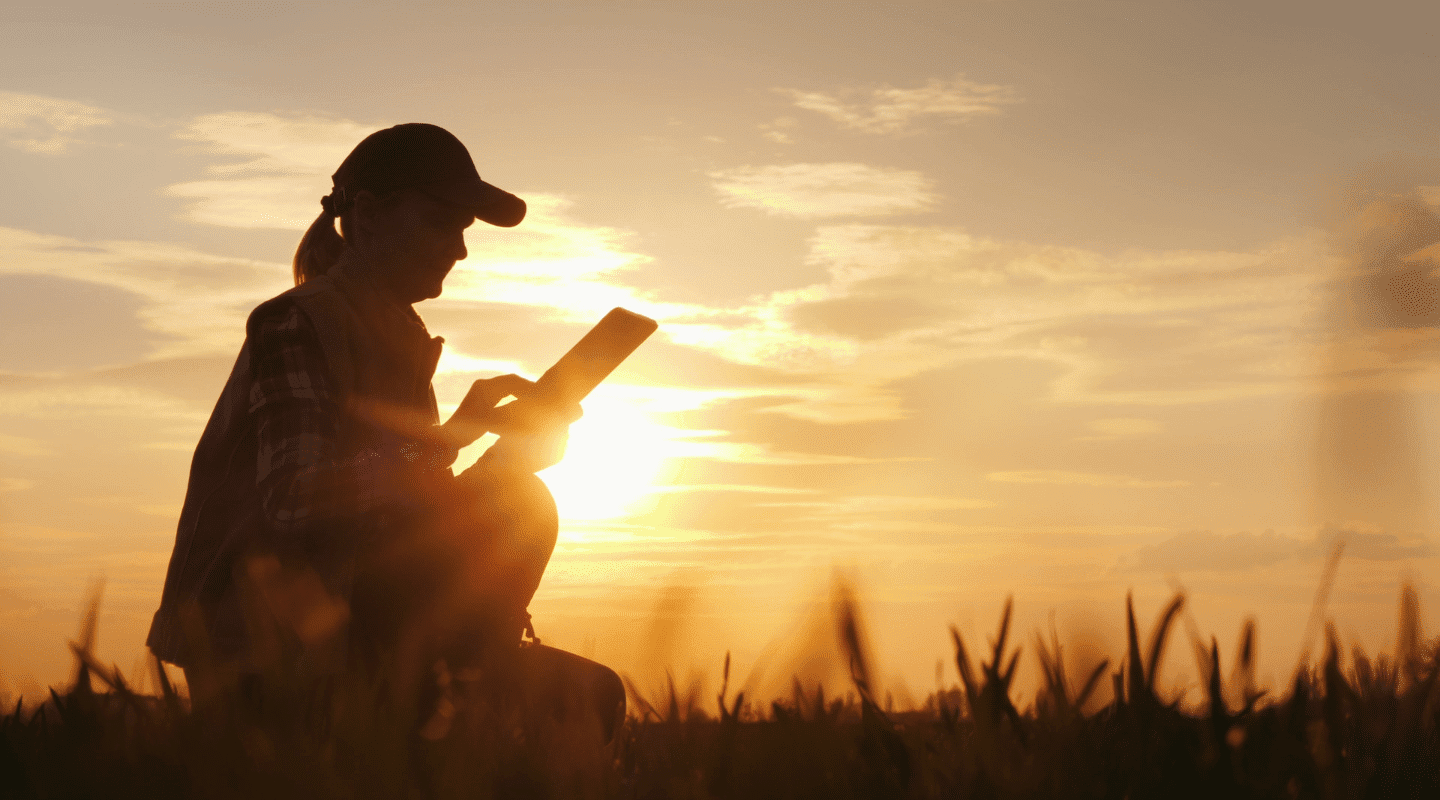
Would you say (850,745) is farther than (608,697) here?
No

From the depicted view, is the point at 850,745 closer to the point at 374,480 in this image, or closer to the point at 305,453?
the point at 374,480

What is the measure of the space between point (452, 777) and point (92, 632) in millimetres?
1194

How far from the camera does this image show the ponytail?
4.50 m

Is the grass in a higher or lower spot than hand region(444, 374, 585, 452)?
lower

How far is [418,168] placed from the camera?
4.14 m

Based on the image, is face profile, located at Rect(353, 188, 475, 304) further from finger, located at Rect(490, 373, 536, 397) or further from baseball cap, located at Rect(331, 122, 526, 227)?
finger, located at Rect(490, 373, 536, 397)

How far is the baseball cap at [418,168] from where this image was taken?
163 inches

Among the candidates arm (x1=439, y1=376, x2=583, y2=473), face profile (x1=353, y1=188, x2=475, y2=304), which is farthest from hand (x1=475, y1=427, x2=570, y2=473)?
face profile (x1=353, y1=188, x2=475, y2=304)

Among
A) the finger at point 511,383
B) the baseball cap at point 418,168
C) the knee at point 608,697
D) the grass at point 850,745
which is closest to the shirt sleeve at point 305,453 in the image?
the finger at point 511,383

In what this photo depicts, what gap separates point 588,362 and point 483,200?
2.44 ft

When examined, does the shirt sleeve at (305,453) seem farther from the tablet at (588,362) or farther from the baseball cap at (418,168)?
the baseball cap at (418,168)

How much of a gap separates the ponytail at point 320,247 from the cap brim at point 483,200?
1.84ft

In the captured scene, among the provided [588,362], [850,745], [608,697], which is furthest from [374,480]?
[850,745]

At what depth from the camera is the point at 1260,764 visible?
222 cm
